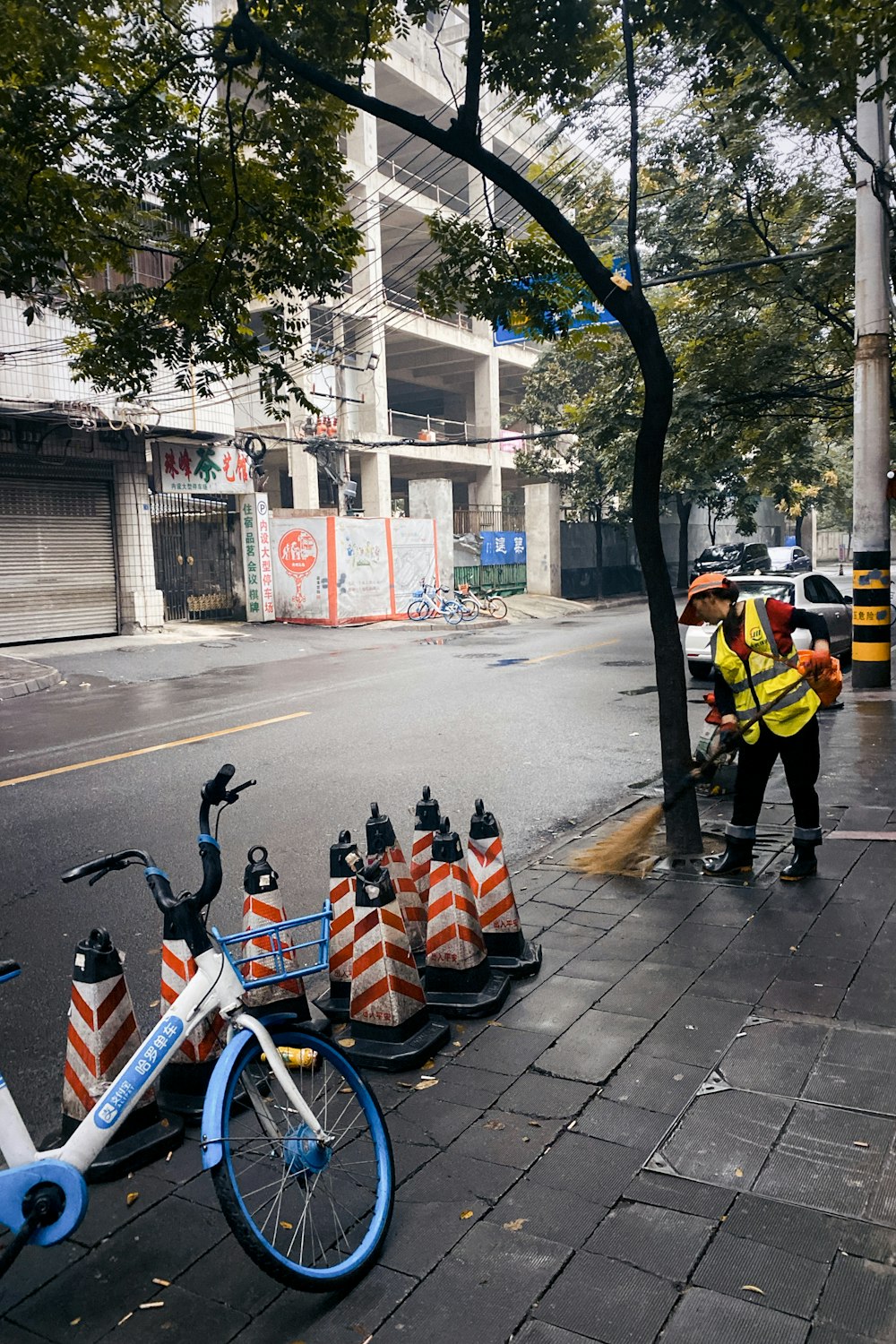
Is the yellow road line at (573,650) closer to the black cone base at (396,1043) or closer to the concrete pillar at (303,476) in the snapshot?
the black cone base at (396,1043)

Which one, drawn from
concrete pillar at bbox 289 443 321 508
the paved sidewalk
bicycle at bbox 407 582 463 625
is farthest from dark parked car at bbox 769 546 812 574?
the paved sidewalk

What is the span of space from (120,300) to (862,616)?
338 inches

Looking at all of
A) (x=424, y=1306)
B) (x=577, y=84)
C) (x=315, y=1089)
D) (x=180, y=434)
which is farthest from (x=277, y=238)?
(x=180, y=434)

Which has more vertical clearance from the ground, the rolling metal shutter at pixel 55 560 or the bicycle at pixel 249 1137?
the rolling metal shutter at pixel 55 560

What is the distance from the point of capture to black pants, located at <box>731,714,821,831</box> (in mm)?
5230

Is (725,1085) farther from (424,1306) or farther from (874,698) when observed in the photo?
(874,698)

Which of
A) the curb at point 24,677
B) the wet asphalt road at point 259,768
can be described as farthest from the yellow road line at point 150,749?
the curb at point 24,677

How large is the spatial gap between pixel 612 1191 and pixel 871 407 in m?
10.3

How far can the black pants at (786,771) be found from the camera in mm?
5230

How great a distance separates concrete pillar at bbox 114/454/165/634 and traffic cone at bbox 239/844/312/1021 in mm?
17882

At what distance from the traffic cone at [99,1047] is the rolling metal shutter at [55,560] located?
1703 centimetres

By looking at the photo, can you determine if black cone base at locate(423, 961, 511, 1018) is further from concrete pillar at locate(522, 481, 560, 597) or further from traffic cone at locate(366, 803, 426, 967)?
concrete pillar at locate(522, 481, 560, 597)

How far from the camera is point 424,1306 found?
2342mm

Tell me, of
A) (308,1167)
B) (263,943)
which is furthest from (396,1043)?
(308,1167)
